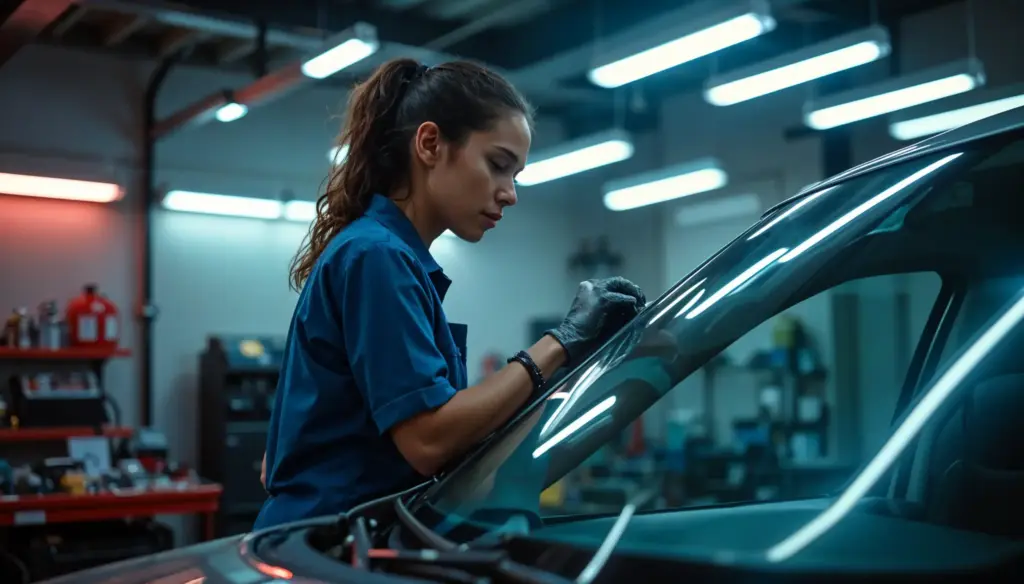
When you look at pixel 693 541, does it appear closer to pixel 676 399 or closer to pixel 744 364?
pixel 744 364

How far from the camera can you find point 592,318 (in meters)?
1.49

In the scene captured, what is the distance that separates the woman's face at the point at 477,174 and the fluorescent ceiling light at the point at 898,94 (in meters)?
5.55

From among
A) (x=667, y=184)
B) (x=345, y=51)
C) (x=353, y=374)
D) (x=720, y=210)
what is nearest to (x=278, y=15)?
(x=345, y=51)

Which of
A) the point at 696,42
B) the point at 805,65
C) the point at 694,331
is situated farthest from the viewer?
the point at 805,65

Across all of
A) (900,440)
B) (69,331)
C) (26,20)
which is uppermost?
(26,20)

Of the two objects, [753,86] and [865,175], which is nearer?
[865,175]

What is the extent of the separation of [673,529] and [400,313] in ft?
1.46

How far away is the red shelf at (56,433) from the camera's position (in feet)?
24.6

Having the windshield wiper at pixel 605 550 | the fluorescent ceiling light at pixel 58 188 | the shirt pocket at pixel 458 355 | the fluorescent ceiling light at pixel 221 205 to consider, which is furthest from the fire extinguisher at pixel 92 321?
the windshield wiper at pixel 605 550

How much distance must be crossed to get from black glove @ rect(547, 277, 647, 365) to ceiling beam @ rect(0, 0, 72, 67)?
5.51 meters

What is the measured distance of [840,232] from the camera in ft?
4.16

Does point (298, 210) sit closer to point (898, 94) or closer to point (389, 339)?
point (898, 94)

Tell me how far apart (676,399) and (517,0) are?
15.5 ft

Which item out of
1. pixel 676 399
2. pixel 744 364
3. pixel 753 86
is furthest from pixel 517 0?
pixel 676 399
